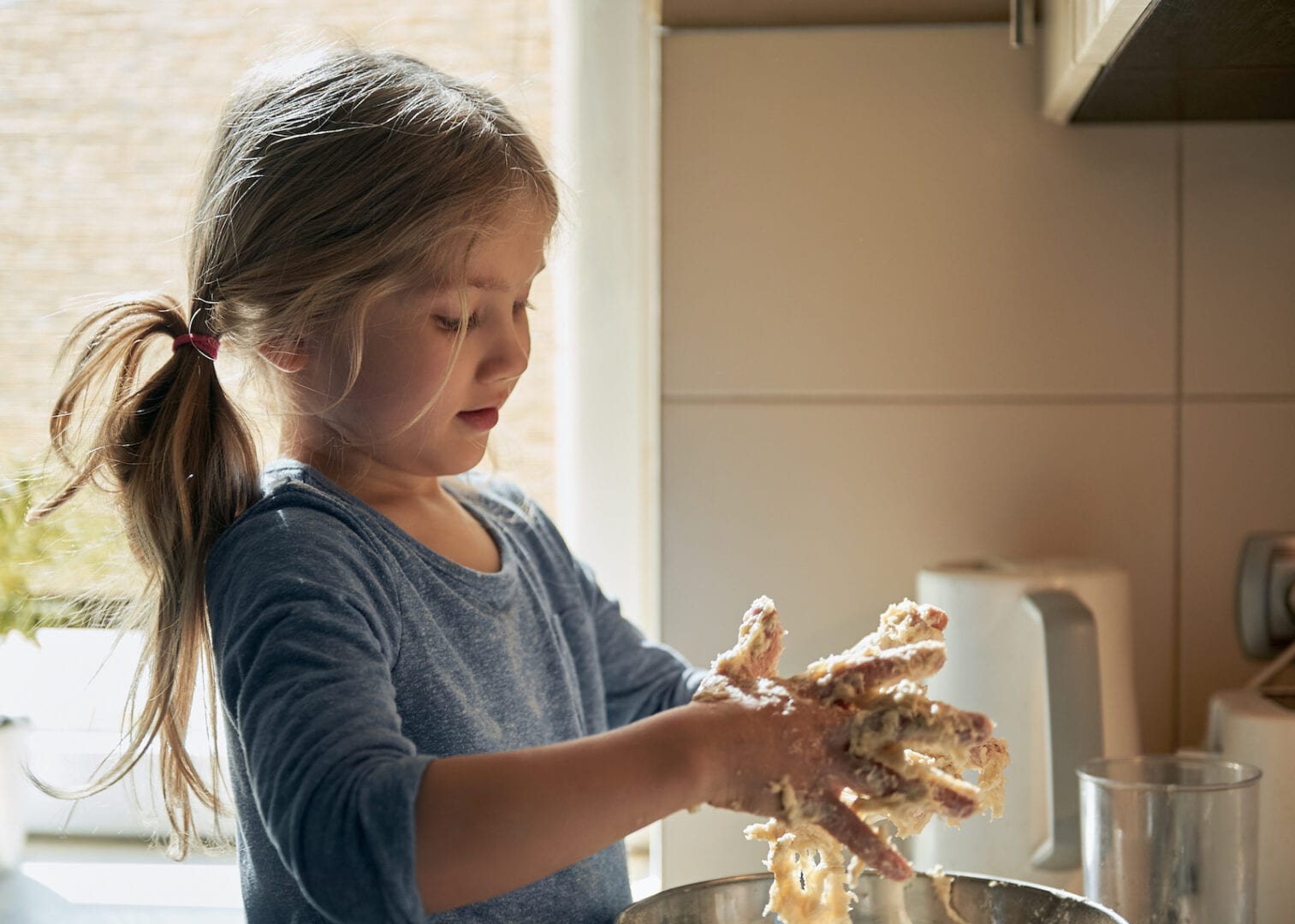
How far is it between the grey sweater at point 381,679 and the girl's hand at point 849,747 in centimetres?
13

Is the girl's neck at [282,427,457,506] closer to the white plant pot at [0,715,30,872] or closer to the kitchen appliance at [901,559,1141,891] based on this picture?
the kitchen appliance at [901,559,1141,891]

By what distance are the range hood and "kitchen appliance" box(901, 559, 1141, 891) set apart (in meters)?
0.32

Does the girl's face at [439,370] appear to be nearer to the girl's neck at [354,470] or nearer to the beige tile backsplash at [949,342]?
the girl's neck at [354,470]

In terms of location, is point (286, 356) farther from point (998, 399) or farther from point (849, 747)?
point (998, 399)

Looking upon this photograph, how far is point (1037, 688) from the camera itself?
788mm

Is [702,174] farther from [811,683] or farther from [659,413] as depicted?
[811,683]

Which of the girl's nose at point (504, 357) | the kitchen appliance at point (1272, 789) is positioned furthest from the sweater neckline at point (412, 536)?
the kitchen appliance at point (1272, 789)

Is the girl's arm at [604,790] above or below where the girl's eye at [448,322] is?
below

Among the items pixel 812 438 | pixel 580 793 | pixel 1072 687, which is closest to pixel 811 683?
pixel 580 793

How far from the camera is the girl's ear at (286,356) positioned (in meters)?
0.69

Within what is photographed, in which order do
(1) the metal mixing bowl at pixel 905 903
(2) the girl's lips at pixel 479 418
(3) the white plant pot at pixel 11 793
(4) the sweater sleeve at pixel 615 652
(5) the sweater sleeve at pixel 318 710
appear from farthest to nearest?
(3) the white plant pot at pixel 11 793
(4) the sweater sleeve at pixel 615 652
(2) the girl's lips at pixel 479 418
(1) the metal mixing bowl at pixel 905 903
(5) the sweater sleeve at pixel 318 710

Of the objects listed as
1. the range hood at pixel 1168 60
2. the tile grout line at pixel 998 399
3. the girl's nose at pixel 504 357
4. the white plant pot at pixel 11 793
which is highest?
the range hood at pixel 1168 60

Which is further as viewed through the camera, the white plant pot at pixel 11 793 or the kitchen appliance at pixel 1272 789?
the white plant pot at pixel 11 793

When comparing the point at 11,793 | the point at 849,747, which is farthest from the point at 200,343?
the point at 11,793
